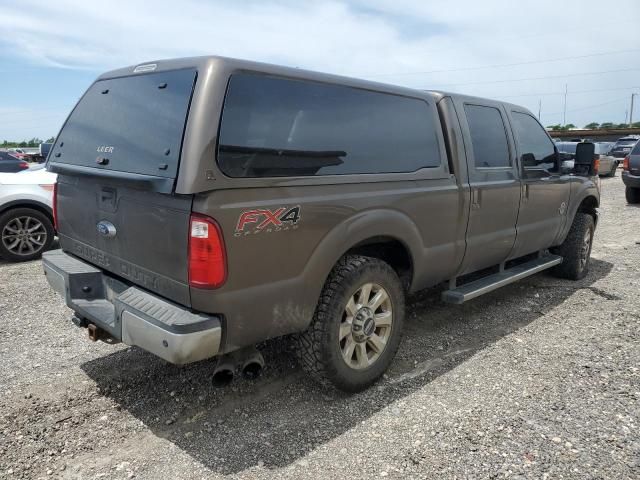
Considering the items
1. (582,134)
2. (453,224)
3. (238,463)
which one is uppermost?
(582,134)

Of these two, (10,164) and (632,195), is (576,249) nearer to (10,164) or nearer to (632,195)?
(632,195)

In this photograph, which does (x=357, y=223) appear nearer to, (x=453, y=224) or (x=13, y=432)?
(x=453, y=224)

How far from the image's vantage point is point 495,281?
452cm

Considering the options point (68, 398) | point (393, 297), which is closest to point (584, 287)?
point (393, 297)

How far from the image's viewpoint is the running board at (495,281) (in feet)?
13.5

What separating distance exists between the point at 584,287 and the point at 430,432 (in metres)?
3.65

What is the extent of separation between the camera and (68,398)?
10.8 feet

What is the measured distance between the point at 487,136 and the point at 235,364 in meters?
2.89

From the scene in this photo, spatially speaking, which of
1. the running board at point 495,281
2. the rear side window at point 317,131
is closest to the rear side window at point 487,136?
the rear side window at point 317,131

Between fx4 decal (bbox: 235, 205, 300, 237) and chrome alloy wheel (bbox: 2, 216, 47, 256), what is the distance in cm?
542

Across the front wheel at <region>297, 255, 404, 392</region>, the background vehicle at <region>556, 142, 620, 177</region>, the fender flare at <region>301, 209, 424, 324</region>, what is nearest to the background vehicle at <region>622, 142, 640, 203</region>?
the background vehicle at <region>556, 142, 620, 177</region>

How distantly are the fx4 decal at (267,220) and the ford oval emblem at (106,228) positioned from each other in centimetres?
90

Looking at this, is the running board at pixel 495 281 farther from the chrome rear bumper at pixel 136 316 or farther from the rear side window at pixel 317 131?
the chrome rear bumper at pixel 136 316

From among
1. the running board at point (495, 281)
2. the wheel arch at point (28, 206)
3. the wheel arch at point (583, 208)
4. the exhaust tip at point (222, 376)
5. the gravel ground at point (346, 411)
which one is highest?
the wheel arch at point (583, 208)
